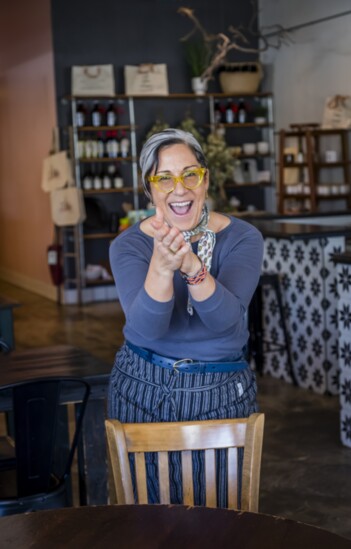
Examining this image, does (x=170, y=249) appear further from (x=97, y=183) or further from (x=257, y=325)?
(x=97, y=183)

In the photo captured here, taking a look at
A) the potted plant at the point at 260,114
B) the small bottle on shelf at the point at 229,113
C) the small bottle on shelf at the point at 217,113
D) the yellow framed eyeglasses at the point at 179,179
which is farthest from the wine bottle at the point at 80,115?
the yellow framed eyeglasses at the point at 179,179

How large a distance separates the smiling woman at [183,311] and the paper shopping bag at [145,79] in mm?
8578

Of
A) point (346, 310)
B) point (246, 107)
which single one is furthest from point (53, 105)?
point (346, 310)

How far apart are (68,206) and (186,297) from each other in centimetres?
831

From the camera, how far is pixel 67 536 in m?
1.79

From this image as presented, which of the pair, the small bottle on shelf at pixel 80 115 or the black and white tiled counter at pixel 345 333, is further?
the small bottle on shelf at pixel 80 115

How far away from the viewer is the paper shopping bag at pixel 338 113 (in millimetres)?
9773

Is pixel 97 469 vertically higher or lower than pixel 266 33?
lower

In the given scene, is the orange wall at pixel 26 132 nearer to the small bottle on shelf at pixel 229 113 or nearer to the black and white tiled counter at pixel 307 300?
the small bottle on shelf at pixel 229 113

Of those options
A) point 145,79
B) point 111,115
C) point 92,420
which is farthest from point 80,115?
point 92,420

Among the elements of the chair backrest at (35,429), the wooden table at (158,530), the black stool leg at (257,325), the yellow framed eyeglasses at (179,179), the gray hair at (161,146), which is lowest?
the black stool leg at (257,325)

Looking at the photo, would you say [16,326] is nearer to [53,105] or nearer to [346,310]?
Answer: [53,105]

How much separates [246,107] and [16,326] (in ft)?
13.5

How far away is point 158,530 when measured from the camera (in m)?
1.80
